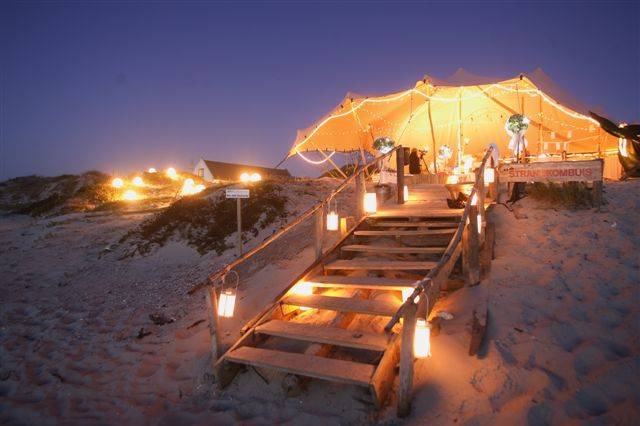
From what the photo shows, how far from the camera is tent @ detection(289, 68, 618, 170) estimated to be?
14219 mm

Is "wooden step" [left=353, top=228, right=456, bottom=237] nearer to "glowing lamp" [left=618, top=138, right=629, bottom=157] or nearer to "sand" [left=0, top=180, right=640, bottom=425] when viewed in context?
"sand" [left=0, top=180, right=640, bottom=425]

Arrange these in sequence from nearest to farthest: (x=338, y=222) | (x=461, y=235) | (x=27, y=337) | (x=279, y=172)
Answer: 1. (x=461, y=235)
2. (x=27, y=337)
3. (x=338, y=222)
4. (x=279, y=172)

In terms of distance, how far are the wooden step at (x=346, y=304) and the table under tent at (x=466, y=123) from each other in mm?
10029

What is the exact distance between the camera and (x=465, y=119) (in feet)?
58.5

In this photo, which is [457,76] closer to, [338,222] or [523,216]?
[523,216]

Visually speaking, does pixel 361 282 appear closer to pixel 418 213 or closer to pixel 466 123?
pixel 418 213

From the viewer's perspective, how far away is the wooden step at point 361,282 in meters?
5.13

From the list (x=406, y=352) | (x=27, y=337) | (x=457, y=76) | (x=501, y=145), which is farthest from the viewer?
(x=501, y=145)

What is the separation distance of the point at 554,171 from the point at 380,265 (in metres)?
5.03

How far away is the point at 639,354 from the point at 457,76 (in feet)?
47.1

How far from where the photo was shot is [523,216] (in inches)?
311

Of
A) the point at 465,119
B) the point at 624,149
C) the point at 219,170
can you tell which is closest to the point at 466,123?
the point at 465,119

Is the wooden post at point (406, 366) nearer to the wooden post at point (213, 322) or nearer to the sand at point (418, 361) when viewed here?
the sand at point (418, 361)

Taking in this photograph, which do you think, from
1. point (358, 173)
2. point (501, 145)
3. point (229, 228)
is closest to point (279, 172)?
point (501, 145)
